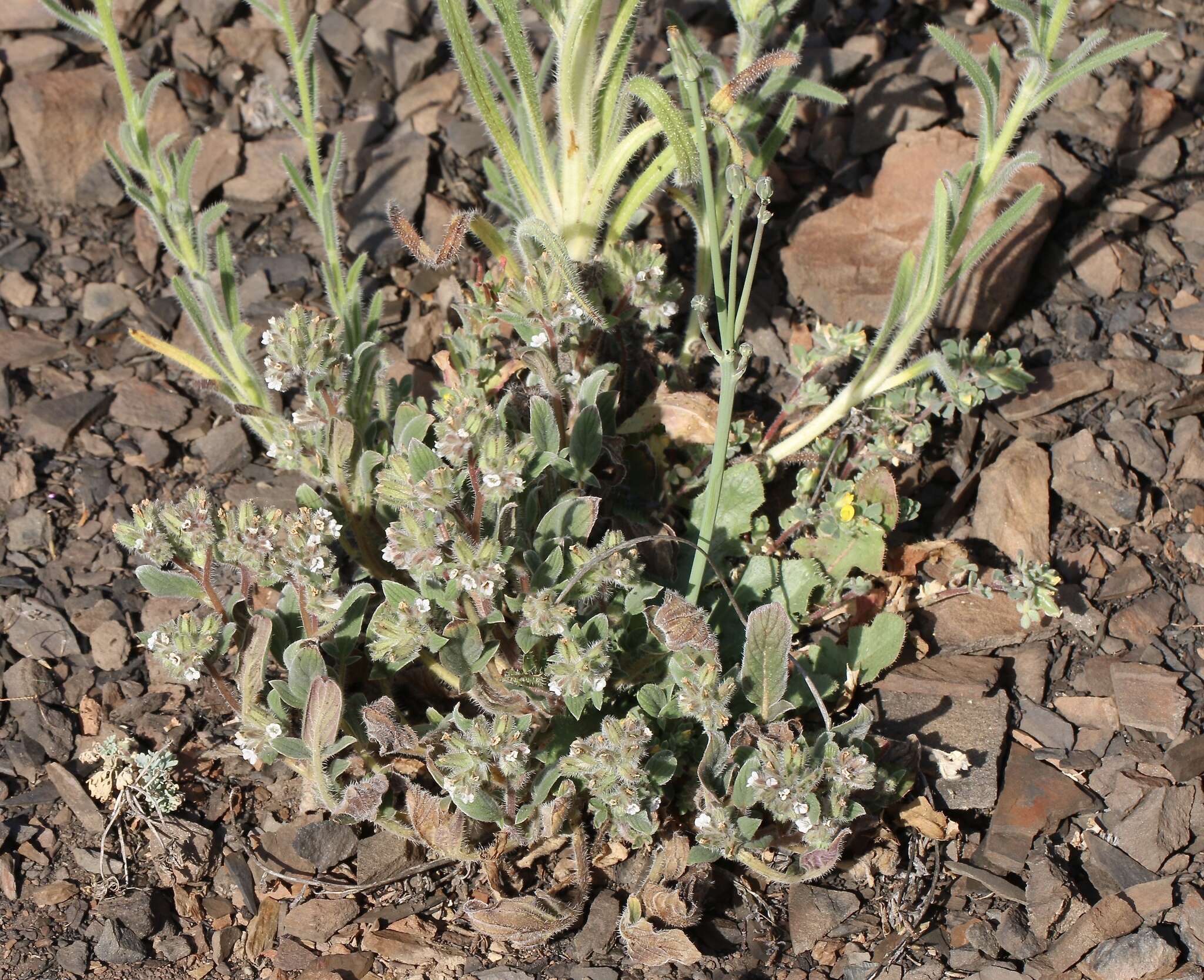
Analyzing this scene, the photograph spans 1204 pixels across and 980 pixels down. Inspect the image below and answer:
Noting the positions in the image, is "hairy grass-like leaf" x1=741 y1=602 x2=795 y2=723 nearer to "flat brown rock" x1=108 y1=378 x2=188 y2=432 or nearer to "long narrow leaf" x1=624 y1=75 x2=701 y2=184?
"long narrow leaf" x1=624 y1=75 x2=701 y2=184

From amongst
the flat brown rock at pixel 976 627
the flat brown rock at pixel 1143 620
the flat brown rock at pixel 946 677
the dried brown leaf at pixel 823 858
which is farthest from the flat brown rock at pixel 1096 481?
the dried brown leaf at pixel 823 858

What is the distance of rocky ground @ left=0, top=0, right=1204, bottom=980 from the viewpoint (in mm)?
2857

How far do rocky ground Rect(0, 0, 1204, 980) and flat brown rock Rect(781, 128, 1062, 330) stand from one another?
0.04 ft

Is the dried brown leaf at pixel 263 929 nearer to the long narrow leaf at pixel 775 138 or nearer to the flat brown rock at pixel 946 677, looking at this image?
the flat brown rock at pixel 946 677

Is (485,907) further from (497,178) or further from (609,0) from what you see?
(609,0)

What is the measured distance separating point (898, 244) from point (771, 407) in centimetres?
72

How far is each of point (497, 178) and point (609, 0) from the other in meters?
1.37

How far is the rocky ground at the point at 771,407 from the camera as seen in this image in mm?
2857

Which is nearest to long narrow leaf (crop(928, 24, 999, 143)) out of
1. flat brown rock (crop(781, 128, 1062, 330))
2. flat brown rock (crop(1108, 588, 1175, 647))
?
flat brown rock (crop(781, 128, 1062, 330))

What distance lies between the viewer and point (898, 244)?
12.8ft

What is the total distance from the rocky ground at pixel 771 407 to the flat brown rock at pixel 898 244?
0.5 inches

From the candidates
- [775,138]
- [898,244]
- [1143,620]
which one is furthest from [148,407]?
[1143,620]

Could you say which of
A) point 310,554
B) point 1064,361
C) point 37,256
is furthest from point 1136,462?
point 37,256

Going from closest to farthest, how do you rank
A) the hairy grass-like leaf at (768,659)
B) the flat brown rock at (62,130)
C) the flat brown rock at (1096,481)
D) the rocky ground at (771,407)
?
the hairy grass-like leaf at (768,659)
the rocky ground at (771,407)
the flat brown rock at (1096,481)
the flat brown rock at (62,130)
